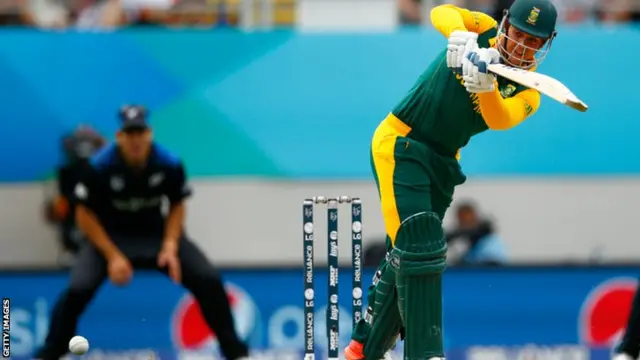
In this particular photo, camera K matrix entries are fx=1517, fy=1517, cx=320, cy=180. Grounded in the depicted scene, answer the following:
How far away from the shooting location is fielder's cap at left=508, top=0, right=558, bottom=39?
5.79 m

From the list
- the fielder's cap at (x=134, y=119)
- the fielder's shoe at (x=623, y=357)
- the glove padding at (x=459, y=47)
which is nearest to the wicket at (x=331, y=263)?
the glove padding at (x=459, y=47)

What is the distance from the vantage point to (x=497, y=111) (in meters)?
5.75

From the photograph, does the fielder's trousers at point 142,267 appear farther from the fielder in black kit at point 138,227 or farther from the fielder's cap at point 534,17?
the fielder's cap at point 534,17

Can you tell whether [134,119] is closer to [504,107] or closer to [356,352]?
[356,352]

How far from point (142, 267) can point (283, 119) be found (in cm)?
264

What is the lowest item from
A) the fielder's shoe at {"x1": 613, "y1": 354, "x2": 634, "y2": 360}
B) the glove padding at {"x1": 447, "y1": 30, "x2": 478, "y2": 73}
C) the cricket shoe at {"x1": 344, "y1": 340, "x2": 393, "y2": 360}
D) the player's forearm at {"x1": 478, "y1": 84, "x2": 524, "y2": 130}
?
the fielder's shoe at {"x1": 613, "y1": 354, "x2": 634, "y2": 360}

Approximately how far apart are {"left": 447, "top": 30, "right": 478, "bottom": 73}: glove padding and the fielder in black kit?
2.80 m

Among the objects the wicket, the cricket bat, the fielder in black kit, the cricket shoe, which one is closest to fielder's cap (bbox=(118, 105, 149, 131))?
the fielder in black kit

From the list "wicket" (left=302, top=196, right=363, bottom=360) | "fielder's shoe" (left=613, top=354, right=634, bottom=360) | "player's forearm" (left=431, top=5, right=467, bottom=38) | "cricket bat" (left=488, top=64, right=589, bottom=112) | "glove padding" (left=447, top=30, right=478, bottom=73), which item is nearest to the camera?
"cricket bat" (left=488, top=64, right=589, bottom=112)

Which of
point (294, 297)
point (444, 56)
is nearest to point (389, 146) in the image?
point (444, 56)

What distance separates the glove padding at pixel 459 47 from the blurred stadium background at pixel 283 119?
459cm

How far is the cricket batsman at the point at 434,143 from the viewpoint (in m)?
5.84

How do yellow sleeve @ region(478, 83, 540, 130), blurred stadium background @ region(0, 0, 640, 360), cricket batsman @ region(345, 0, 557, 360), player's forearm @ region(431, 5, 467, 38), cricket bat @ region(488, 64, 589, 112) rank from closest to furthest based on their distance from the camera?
cricket bat @ region(488, 64, 589, 112)
yellow sleeve @ region(478, 83, 540, 130)
cricket batsman @ region(345, 0, 557, 360)
player's forearm @ region(431, 5, 467, 38)
blurred stadium background @ region(0, 0, 640, 360)

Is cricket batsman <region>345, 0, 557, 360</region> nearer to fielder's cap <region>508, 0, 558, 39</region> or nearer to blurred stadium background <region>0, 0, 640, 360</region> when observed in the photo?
fielder's cap <region>508, 0, 558, 39</region>
